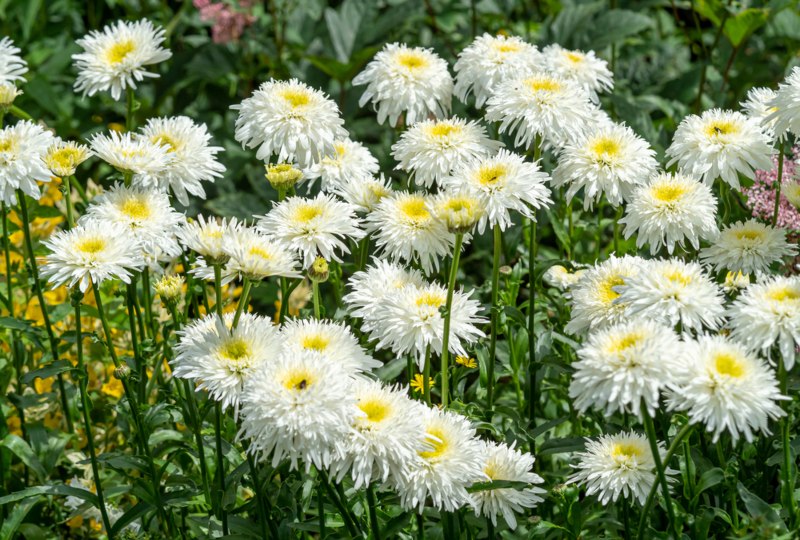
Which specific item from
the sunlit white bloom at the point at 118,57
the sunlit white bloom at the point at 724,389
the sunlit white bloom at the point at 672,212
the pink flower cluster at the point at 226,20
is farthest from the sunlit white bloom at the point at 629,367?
the pink flower cluster at the point at 226,20

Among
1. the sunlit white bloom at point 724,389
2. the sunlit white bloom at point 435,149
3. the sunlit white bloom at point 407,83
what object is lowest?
the sunlit white bloom at point 724,389

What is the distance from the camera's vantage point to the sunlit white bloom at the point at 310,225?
1997 millimetres

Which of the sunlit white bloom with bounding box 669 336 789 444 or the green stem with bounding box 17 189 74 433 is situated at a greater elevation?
the green stem with bounding box 17 189 74 433

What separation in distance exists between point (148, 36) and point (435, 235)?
0.95 metres

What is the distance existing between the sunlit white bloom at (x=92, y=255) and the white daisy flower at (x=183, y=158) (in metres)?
0.27

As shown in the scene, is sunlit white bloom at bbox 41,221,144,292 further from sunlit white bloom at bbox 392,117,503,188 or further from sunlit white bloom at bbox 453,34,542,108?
sunlit white bloom at bbox 453,34,542,108

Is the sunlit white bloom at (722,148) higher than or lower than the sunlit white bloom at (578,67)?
lower

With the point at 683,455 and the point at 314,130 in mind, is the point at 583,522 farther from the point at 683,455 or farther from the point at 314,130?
the point at 314,130

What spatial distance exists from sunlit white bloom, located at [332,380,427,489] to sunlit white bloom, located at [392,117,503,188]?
2.21 ft

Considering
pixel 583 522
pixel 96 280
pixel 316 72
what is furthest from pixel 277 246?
pixel 316 72

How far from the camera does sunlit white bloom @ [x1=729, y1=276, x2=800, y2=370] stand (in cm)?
160

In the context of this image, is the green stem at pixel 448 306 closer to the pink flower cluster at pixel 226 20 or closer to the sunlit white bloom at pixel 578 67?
the sunlit white bloom at pixel 578 67

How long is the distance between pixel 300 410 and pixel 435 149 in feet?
2.79

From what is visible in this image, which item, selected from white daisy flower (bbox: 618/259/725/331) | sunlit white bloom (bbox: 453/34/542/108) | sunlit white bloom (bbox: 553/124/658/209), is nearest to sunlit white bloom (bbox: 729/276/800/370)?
white daisy flower (bbox: 618/259/725/331)
